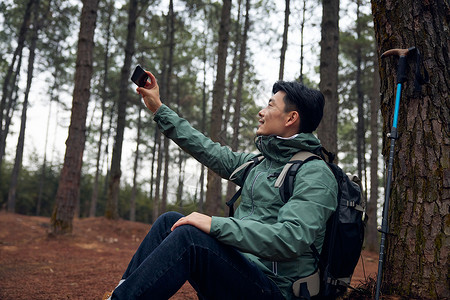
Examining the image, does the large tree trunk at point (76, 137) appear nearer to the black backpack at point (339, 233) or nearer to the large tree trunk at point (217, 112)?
the large tree trunk at point (217, 112)

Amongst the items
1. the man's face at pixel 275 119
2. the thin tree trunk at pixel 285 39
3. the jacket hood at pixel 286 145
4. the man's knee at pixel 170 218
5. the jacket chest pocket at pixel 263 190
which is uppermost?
the thin tree trunk at pixel 285 39

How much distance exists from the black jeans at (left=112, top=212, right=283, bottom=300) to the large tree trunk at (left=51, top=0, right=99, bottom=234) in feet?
23.1

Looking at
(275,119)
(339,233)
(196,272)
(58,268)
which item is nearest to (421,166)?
(339,233)

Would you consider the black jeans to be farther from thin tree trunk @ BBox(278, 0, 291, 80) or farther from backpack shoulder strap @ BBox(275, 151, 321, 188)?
thin tree trunk @ BBox(278, 0, 291, 80)

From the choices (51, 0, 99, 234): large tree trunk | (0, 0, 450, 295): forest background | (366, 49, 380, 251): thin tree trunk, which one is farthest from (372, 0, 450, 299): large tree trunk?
(366, 49, 380, 251): thin tree trunk

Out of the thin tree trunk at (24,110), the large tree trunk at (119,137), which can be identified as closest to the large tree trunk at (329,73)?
the large tree trunk at (119,137)

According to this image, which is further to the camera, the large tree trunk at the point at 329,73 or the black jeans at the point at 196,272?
the large tree trunk at the point at 329,73

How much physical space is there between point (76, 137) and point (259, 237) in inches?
290

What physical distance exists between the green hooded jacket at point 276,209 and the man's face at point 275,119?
0.07 metres

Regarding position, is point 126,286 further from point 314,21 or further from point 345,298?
point 314,21

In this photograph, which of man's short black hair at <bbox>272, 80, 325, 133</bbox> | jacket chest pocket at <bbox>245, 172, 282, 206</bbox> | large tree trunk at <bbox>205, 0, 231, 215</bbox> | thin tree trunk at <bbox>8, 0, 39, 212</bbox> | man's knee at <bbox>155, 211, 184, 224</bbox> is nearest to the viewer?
jacket chest pocket at <bbox>245, 172, 282, 206</bbox>

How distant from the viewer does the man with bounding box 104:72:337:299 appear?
5.72 ft

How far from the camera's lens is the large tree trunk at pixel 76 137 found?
8156mm

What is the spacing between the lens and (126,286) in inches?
68.4
